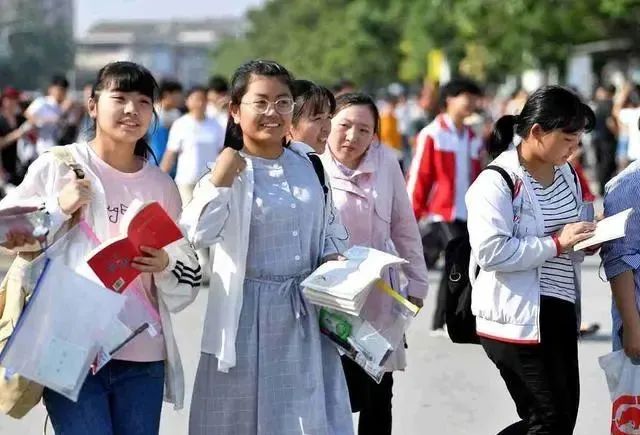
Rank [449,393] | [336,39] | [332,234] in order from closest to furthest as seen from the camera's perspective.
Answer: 1. [332,234]
2. [449,393]
3. [336,39]

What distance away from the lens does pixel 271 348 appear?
15.4ft

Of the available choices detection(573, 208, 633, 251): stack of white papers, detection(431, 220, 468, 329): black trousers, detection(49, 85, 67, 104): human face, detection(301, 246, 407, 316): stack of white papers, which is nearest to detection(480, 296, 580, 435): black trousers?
detection(573, 208, 633, 251): stack of white papers

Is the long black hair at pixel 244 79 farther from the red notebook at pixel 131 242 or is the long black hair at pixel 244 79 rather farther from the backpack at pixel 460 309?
the backpack at pixel 460 309

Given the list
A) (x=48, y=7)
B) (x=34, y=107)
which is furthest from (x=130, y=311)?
(x=48, y=7)

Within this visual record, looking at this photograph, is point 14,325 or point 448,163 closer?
point 14,325

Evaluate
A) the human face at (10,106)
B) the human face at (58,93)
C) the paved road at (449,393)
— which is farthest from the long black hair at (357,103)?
the human face at (58,93)

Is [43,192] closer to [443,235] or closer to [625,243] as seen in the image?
[625,243]

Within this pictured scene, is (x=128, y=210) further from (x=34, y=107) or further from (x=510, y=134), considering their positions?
(x=34, y=107)

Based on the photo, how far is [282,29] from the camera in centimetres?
10450

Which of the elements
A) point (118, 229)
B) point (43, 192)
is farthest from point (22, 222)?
point (118, 229)

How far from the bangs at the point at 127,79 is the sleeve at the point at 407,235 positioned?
1.53 meters

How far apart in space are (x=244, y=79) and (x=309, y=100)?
922mm

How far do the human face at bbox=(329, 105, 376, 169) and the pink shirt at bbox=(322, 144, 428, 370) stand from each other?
1.8 inches

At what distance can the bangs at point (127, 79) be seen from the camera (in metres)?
4.61
